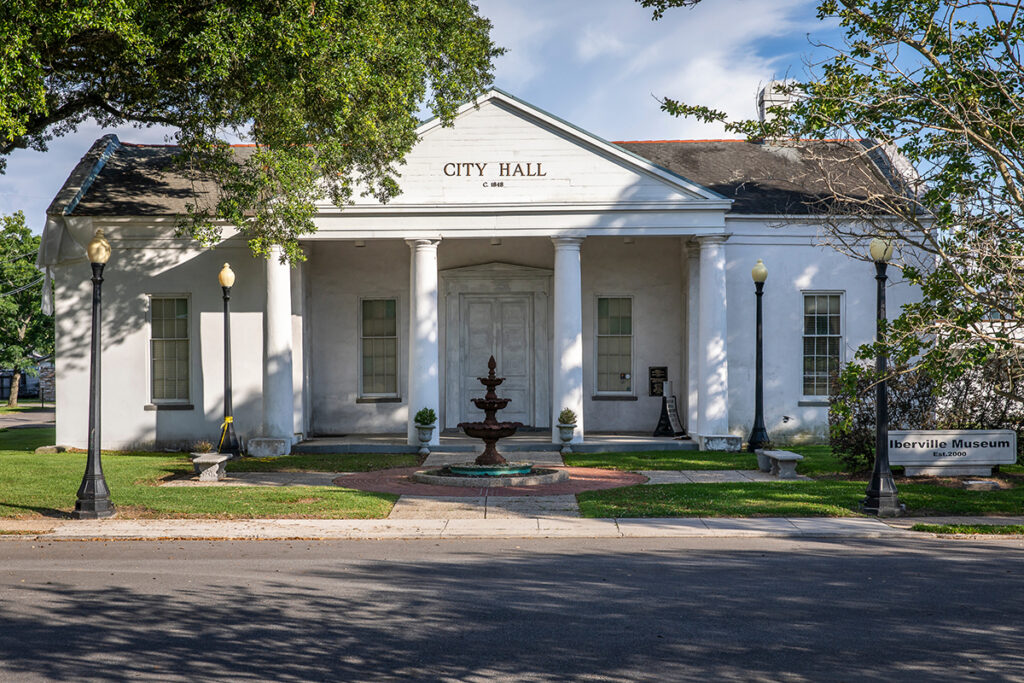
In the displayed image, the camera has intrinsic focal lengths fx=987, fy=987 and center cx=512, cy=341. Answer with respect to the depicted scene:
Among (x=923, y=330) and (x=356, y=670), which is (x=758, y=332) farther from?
(x=356, y=670)

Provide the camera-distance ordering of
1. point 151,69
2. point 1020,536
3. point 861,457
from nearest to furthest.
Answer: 1. point 1020,536
2. point 151,69
3. point 861,457

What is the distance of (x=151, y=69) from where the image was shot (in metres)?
14.7

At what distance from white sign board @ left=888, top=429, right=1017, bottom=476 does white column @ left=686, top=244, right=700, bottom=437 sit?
613cm

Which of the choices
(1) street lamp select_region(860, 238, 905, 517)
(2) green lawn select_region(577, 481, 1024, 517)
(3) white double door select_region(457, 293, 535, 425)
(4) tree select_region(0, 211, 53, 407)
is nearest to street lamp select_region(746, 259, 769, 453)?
(2) green lawn select_region(577, 481, 1024, 517)

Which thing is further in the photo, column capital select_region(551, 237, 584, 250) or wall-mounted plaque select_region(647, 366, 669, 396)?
wall-mounted plaque select_region(647, 366, 669, 396)

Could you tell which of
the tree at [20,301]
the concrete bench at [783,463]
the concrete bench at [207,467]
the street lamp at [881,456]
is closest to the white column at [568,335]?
the concrete bench at [783,463]

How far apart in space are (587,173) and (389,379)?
6.81 metres

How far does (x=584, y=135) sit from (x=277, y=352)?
753cm

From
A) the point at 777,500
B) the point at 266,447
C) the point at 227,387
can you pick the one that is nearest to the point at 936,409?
the point at 777,500

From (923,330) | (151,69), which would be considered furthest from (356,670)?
(151,69)

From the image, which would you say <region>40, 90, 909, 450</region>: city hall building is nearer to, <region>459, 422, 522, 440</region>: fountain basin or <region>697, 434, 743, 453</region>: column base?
<region>697, 434, 743, 453</region>: column base

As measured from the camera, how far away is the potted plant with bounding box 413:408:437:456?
64.3 feet

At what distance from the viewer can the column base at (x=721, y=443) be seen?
1994cm

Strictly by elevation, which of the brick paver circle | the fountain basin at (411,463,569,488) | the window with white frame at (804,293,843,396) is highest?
the window with white frame at (804,293,843,396)
